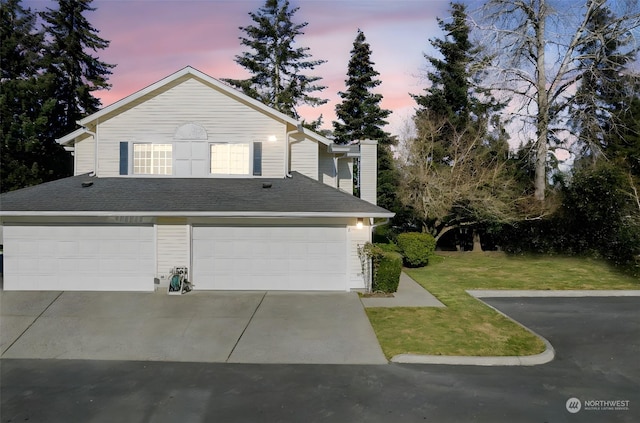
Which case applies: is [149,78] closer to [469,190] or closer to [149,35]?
[149,35]

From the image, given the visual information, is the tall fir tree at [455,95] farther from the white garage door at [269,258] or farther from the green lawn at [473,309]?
the white garage door at [269,258]

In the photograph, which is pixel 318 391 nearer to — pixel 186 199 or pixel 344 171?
pixel 186 199

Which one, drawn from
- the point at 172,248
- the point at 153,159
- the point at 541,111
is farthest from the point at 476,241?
the point at 153,159

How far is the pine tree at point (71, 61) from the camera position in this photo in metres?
33.7

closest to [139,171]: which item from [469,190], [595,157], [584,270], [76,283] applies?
[76,283]

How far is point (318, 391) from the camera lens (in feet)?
21.2

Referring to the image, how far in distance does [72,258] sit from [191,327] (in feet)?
18.7

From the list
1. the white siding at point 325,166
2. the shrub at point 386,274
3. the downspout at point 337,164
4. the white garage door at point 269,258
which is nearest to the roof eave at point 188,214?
the white garage door at point 269,258

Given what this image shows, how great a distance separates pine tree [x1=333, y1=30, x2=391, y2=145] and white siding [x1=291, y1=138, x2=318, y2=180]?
19.1 metres

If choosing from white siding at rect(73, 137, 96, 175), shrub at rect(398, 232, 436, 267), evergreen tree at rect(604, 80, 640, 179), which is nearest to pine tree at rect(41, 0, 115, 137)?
white siding at rect(73, 137, 96, 175)

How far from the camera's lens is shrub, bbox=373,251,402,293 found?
12.7 m

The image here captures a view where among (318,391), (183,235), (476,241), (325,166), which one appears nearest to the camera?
(318,391)

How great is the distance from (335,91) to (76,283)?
28895 mm

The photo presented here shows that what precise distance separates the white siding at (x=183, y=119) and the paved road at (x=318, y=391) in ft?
30.5
